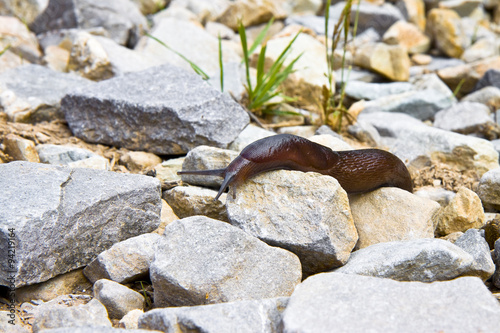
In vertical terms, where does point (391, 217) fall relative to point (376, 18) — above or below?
below

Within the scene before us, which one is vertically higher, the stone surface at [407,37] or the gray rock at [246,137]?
the stone surface at [407,37]

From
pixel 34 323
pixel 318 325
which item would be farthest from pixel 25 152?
pixel 318 325

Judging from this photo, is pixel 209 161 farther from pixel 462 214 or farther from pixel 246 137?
pixel 462 214

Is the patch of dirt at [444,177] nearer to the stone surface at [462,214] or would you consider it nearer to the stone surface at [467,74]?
the stone surface at [462,214]

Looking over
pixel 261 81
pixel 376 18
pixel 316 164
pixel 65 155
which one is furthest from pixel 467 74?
pixel 65 155

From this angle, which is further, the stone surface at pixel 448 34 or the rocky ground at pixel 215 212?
the stone surface at pixel 448 34

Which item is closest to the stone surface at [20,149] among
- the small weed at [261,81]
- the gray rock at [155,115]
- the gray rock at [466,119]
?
the gray rock at [155,115]

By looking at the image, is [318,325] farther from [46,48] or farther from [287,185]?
[46,48]
